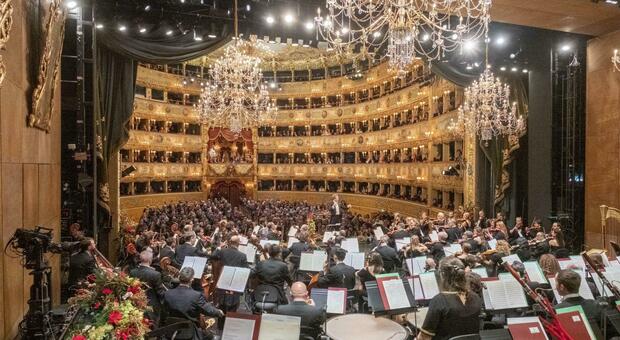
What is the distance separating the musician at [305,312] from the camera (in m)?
4.76

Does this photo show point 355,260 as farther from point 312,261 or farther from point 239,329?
point 239,329

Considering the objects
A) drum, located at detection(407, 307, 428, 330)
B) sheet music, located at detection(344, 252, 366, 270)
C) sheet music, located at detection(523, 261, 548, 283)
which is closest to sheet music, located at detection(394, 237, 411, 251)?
sheet music, located at detection(344, 252, 366, 270)

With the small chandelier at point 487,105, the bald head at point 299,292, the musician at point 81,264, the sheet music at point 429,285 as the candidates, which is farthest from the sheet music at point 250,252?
the small chandelier at point 487,105

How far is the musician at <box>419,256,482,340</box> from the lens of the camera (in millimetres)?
3932

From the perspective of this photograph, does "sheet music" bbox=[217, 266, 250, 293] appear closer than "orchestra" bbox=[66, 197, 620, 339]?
No

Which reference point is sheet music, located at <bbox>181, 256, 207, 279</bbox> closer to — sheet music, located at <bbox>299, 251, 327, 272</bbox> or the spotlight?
sheet music, located at <bbox>299, 251, 327, 272</bbox>

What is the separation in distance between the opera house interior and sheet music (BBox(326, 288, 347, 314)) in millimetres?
25

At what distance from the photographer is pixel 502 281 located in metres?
5.17

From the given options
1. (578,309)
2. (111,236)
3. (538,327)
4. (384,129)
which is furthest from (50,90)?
(384,129)

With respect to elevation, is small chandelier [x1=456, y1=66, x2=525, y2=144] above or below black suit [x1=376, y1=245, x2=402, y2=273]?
above

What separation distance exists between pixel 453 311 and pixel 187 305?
10.5 feet

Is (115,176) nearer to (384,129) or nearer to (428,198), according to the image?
(428,198)

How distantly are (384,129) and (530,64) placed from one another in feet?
47.8

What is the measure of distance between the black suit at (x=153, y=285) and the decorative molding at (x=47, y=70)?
2.44 meters
